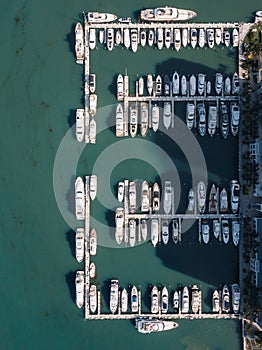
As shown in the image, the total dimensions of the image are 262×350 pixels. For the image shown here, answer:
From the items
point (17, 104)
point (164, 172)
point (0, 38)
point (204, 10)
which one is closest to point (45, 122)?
point (17, 104)

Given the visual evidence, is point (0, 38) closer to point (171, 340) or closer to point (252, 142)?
point (252, 142)

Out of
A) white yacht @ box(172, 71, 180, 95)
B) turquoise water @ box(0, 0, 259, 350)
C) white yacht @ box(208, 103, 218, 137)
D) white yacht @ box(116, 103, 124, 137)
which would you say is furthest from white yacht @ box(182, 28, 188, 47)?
white yacht @ box(116, 103, 124, 137)

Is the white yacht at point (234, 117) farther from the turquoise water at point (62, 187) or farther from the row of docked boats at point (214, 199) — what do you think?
the row of docked boats at point (214, 199)

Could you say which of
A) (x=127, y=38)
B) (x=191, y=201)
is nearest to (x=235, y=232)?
(x=191, y=201)

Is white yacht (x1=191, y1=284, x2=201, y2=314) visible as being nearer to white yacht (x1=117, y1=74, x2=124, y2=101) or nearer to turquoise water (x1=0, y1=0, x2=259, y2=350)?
turquoise water (x1=0, y1=0, x2=259, y2=350)

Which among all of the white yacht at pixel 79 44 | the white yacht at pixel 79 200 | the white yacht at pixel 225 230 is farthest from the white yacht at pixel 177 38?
the white yacht at pixel 225 230
